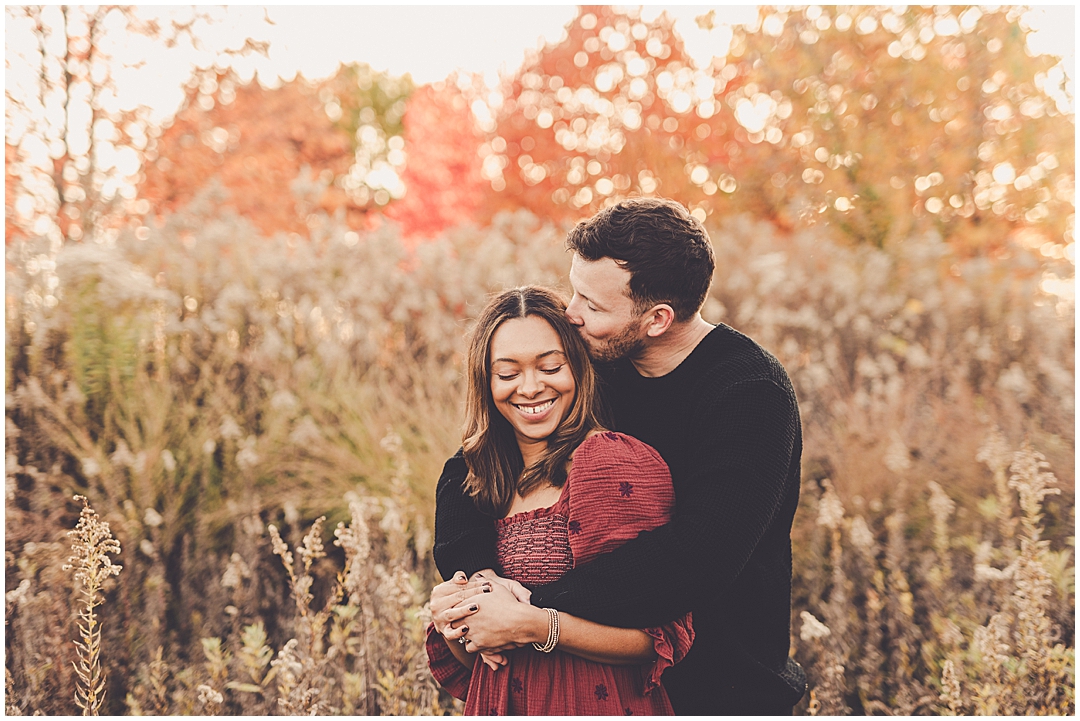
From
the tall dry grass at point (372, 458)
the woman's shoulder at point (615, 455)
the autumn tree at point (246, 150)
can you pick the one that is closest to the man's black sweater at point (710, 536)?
the woman's shoulder at point (615, 455)

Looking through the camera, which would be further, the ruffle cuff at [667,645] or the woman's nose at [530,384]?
the woman's nose at [530,384]

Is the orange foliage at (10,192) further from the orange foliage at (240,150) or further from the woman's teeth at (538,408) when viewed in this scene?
the woman's teeth at (538,408)

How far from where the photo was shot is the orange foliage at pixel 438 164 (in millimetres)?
14797

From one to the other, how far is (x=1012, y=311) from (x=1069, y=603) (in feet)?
11.9

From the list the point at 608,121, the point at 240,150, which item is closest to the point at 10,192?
the point at 240,150

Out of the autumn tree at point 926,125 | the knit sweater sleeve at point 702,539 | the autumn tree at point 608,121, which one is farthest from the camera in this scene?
the autumn tree at point 608,121

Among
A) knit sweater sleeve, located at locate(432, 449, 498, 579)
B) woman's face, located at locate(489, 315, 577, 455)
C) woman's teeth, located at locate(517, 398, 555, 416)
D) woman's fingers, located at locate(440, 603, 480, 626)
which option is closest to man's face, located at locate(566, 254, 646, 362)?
woman's face, located at locate(489, 315, 577, 455)

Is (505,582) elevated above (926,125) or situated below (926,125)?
below

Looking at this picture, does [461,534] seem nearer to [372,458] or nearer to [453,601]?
[453,601]

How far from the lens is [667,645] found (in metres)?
1.93

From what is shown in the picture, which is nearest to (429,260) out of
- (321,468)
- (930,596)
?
(321,468)

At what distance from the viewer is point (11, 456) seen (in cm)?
419

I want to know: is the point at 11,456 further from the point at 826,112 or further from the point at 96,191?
the point at 826,112

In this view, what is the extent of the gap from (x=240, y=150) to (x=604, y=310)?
9446mm
